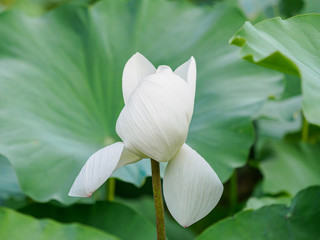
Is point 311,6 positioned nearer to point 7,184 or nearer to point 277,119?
point 277,119

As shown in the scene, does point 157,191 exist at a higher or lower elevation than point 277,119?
higher

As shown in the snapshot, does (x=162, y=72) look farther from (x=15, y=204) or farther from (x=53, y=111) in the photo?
(x=15, y=204)

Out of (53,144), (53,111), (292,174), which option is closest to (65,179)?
(53,144)

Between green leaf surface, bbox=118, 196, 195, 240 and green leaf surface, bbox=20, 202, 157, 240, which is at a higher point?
green leaf surface, bbox=20, 202, 157, 240

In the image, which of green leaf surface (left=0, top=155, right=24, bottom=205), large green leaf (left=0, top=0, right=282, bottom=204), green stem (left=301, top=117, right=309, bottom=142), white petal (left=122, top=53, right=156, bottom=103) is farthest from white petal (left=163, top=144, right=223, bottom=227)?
green stem (left=301, top=117, right=309, bottom=142)

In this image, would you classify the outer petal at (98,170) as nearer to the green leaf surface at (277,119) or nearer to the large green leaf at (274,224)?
the large green leaf at (274,224)

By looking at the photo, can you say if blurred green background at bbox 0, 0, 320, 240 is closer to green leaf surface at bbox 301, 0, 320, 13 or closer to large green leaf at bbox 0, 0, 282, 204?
large green leaf at bbox 0, 0, 282, 204

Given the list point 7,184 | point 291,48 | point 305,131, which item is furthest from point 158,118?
point 305,131
